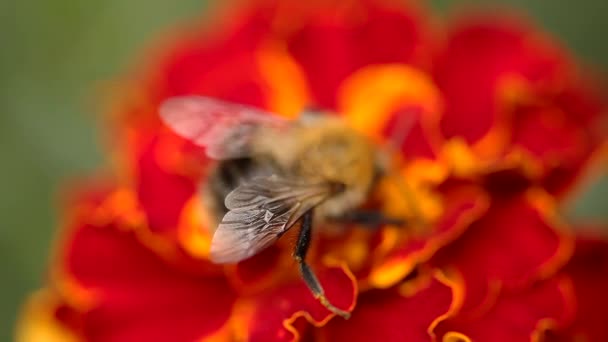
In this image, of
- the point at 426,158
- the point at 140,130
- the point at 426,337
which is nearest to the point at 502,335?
the point at 426,337

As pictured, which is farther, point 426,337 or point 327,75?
point 327,75

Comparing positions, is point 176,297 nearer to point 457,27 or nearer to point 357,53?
point 357,53

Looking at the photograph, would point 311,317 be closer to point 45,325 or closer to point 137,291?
point 137,291

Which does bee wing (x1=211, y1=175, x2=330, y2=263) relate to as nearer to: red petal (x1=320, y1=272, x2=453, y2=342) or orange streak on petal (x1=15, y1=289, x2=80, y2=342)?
red petal (x1=320, y1=272, x2=453, y2=342)

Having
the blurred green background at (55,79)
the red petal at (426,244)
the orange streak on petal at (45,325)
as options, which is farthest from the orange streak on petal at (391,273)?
the blurred green background at (55,79)

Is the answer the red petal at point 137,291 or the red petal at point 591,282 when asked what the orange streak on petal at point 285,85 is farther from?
the red petal at point 591,282

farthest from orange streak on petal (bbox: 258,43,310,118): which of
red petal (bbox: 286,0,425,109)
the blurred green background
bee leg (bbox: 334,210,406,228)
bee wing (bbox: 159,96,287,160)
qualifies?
the blurred green background

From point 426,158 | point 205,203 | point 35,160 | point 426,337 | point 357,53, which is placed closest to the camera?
point 426,337

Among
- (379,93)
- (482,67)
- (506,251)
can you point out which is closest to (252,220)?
(506,251)
